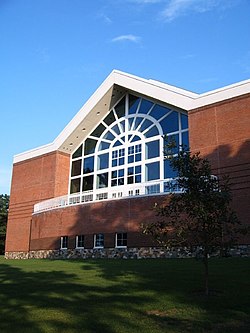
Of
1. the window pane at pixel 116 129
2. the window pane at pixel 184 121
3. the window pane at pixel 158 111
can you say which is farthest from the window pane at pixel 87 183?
the window pane at pixel 184 121

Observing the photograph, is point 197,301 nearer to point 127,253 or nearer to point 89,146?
point 127,253

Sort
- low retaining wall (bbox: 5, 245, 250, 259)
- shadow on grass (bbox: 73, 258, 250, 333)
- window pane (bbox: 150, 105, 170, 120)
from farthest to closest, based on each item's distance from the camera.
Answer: window pane (bbox: 150, 105, 170, 120) < low retaining wall (bbox: 5, 245, 250, 259) < shadow on grass (bbox: 73, 258, 250, 333)

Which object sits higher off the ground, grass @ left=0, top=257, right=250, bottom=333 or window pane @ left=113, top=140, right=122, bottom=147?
window pane @ left=113, top=140, right=122, bottom=147

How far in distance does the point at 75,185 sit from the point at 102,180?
134 inches

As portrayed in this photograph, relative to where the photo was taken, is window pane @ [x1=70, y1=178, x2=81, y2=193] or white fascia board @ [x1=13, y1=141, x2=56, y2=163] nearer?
window pane @ [x1=70, y1=178, x2=81, y2=193]

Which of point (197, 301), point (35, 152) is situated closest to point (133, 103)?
point (35, 152)

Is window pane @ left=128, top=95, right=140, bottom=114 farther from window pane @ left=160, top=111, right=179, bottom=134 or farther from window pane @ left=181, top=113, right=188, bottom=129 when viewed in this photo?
window pane @ left=181, top=113, right=188, bottom=129

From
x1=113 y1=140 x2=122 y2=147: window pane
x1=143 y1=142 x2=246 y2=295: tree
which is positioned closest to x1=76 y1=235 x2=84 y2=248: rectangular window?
x1=113 y1=140 x2=122 y2=147: window pane

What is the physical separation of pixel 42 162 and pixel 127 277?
23.5m

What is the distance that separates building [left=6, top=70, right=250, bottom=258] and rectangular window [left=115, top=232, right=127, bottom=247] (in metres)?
0.07

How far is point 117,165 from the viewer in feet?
96.5

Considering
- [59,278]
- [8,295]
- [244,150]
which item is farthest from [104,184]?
[8,295]

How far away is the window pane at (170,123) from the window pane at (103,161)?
18.3ft

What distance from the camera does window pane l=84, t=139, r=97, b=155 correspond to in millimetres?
32000
